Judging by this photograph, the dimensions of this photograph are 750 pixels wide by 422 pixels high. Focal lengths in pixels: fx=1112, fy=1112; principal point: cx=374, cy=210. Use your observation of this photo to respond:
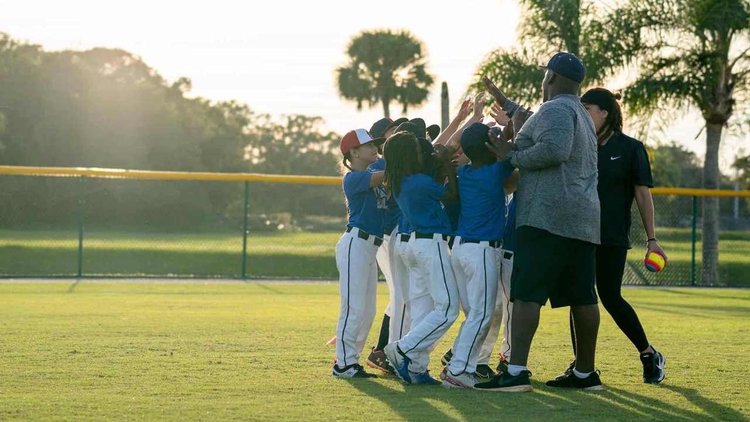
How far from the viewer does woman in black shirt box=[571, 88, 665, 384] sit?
713 cm

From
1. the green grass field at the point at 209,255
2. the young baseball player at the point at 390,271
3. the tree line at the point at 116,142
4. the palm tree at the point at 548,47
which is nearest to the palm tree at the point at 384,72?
the tree line at the point at 116,142

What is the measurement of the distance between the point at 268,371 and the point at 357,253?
981mm

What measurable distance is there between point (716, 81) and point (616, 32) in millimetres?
2027

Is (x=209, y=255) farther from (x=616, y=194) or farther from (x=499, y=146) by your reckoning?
(x=499, y=146)

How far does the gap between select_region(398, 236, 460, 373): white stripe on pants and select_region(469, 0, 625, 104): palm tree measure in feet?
45.4

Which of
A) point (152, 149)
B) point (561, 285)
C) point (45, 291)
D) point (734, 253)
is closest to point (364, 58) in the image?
point (152, 149)

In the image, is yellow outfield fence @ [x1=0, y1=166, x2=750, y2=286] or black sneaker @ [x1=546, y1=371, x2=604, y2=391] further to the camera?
yellow outfield fence @ [x1=0, y1=166, x2=750, y2=286]

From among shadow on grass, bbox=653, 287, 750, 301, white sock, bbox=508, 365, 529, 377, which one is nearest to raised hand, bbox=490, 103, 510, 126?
white sock, bbox=508, 365, 529, 377

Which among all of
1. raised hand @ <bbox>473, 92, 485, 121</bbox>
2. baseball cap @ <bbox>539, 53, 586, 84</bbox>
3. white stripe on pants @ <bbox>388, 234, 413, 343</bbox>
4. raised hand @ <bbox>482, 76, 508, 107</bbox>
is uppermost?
baseball cap @ <bbox>539, 53, 586, 84</bbox>

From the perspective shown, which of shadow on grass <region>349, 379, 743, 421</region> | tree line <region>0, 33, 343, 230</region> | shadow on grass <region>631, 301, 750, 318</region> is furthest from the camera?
tree line <region>0, 33, 343, 230</region>

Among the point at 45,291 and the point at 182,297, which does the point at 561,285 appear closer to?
the point at 182,297

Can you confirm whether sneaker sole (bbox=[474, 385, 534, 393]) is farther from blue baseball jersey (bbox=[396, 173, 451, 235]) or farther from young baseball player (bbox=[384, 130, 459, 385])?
blue baseball jersey (bbox=[396, 173, 451, 235])

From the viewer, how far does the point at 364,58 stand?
4553 centimetres

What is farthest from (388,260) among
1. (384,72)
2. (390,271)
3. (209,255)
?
(384,72)
